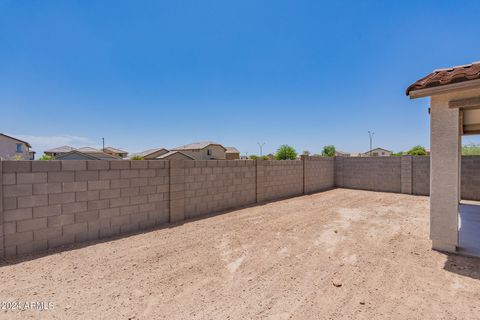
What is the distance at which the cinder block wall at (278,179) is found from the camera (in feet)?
27.3

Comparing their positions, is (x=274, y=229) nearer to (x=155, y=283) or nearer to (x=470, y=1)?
(x=155, y=283)

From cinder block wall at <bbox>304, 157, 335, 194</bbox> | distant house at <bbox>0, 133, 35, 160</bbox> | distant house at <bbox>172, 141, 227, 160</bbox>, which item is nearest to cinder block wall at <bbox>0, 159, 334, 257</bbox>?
cinder block wall at <bbox>304, 157, 335, 194</bbox>

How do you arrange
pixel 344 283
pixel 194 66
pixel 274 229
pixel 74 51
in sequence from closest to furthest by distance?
pixel 344 283 → pixel 274 229 → pixel 74 51 → pixel 194 66

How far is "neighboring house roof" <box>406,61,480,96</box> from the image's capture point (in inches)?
122

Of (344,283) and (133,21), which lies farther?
(133,21)

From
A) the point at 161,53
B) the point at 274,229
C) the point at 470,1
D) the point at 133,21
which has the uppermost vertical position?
the point at 161,53

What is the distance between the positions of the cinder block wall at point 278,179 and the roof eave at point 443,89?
17.2 ft

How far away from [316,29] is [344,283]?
1062 cm

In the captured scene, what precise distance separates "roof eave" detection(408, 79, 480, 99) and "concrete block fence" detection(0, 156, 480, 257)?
16.8 ft

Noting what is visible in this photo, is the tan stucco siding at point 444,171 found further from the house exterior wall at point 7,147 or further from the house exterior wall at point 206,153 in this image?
the house exterior wall at point 7,147

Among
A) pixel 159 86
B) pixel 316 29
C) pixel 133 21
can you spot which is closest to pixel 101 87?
pixel 159 86

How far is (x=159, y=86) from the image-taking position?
60.2 ft

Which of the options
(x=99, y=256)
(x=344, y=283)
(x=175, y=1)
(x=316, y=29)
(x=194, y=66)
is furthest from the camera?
(x=194, y=66)

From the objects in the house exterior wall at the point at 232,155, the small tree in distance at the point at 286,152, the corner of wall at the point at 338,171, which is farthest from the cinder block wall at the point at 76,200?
the house exterior wall at the point at 232,155
